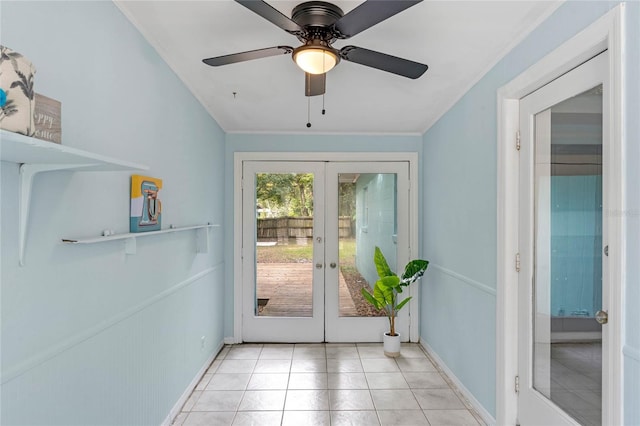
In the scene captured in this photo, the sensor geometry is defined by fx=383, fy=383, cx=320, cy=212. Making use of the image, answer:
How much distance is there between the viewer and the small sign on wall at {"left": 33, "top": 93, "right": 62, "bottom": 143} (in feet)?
3.57

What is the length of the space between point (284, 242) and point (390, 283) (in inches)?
48.4

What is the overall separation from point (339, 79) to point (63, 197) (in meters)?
1.94

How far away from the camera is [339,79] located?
108 inches

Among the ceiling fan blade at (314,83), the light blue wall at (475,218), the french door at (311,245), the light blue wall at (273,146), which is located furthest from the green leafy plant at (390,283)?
the ceiling fan blade at (314,83)

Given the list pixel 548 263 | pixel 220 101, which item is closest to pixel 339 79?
pixel 220 101

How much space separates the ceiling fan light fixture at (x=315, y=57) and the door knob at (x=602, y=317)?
1.57 metres

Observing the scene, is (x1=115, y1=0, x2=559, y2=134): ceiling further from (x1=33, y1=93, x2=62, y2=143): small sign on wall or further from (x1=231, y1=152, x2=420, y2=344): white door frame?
(x1=33, y1=93, x2=62, y2=143): small sign on wall

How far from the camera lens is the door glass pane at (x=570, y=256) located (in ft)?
5.48

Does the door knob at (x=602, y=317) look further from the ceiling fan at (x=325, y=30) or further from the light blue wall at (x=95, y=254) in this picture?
the light blue wall at (x=95, y=254)

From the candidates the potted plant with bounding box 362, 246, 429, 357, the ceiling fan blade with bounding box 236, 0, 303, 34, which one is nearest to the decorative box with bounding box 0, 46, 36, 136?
the ceiling fan blade with bounding box 236, 0, 303, 34

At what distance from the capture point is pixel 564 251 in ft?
6.15

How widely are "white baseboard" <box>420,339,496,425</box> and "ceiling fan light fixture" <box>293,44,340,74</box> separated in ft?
7.79

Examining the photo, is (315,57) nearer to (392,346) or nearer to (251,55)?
(251,55)

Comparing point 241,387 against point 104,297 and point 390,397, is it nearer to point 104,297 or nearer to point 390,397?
point 390,397
